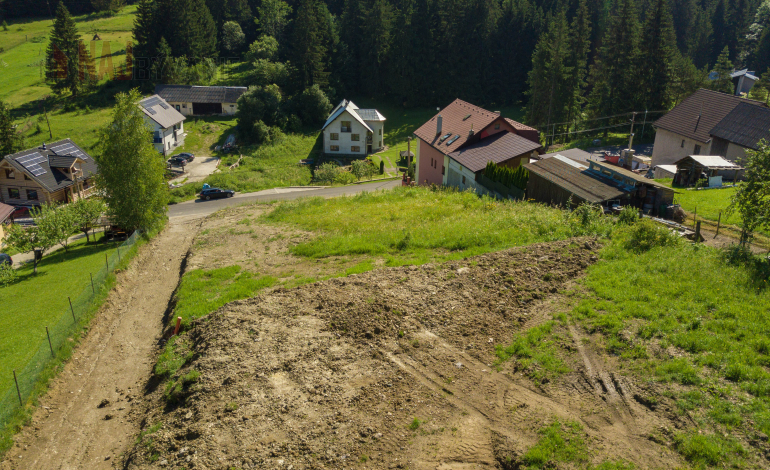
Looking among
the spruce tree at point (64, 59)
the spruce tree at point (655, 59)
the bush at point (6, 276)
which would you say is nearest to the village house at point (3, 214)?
the bush at point (6, 276)

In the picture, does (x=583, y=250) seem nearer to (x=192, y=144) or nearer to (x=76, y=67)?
(x=192, y=144)

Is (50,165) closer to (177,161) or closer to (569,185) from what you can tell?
(177,161)

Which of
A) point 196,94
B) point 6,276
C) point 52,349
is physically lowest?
point 6,276

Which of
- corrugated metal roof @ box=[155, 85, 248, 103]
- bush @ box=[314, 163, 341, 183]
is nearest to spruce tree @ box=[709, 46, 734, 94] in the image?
bush @ box=[314, 163, 341, 183]

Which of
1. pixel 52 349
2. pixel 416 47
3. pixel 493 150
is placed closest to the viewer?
pixel 52 349

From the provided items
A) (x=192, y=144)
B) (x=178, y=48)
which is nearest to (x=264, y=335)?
(x=192, y=144)

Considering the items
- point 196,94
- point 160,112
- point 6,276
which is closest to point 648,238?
point 6,276

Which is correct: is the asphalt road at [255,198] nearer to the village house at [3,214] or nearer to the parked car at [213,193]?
the parked car at [213,193]
